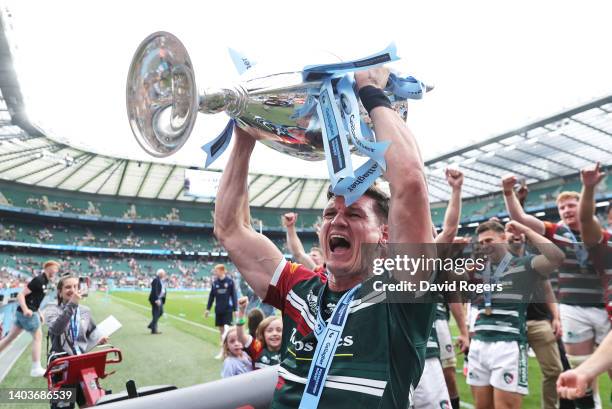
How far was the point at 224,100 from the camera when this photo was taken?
4.86 feet

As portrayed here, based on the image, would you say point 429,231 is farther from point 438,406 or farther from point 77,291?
point 77,291

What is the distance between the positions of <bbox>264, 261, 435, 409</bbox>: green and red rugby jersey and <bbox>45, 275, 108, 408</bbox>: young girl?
12.0 ft

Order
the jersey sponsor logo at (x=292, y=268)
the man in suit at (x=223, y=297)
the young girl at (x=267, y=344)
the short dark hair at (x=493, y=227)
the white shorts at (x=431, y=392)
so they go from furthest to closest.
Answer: the man in suit at (x=223, y=297) → the young girl at (x=267, y=344) → the short dark hair at (x=493, y=227) → the white shorts at (x=431, y=392) → the jersey sponsor logo at (x=292, y=268)

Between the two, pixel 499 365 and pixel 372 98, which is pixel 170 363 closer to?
pixel 499 365

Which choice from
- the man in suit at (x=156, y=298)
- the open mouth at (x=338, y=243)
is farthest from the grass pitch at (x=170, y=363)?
the open mouth at (x=338, y=243)

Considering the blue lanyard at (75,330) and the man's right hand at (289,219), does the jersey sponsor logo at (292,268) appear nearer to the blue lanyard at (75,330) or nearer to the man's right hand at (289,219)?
the man's right hand at (289,219)

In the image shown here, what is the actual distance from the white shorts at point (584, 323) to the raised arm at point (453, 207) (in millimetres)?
1553

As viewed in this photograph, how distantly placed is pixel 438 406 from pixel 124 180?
45.0 metres

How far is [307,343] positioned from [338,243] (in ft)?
1.22

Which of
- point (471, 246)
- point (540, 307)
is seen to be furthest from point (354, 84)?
point (540, 307)

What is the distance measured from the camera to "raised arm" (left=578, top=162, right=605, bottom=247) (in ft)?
9.32

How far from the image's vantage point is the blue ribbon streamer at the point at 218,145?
1.75 metres

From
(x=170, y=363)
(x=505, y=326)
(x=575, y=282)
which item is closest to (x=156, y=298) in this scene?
(x=170, y=363)

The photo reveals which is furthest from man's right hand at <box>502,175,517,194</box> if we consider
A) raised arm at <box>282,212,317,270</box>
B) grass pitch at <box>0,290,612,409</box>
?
grass pitch at <box>0,290,612,409</box>
